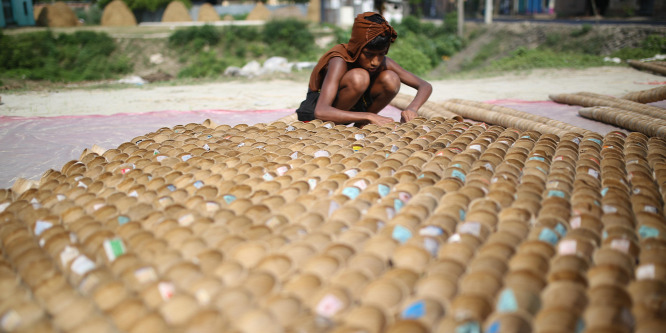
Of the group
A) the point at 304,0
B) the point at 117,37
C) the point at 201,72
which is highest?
the point at 304,0

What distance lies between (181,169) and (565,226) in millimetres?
1309

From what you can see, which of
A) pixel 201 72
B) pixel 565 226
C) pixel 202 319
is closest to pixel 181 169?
pixel 202 319

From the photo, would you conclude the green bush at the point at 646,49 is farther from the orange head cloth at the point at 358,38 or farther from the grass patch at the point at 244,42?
the orange head cloth at the point at 358,38

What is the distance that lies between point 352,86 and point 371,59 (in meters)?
0.18

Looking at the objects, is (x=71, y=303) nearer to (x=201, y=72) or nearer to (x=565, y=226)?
(x=565, y=226)

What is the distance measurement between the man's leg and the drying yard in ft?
2.07

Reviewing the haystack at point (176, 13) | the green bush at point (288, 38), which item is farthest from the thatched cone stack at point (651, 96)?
the haystack at point (176, 13)

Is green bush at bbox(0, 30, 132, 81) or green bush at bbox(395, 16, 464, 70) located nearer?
green bush at bbox(0, 30, 132, 81)

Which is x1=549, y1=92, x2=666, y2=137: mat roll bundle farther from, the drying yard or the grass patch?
the grass patch

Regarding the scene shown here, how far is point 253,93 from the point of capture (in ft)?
18.1

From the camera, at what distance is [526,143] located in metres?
2.06

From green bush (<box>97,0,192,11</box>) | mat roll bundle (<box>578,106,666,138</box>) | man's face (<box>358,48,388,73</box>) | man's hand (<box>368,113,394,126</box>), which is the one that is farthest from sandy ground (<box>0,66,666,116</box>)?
green bush (<box>97,0,192,11</box>)

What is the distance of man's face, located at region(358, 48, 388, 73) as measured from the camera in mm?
2633

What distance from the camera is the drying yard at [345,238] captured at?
0.99 meters
